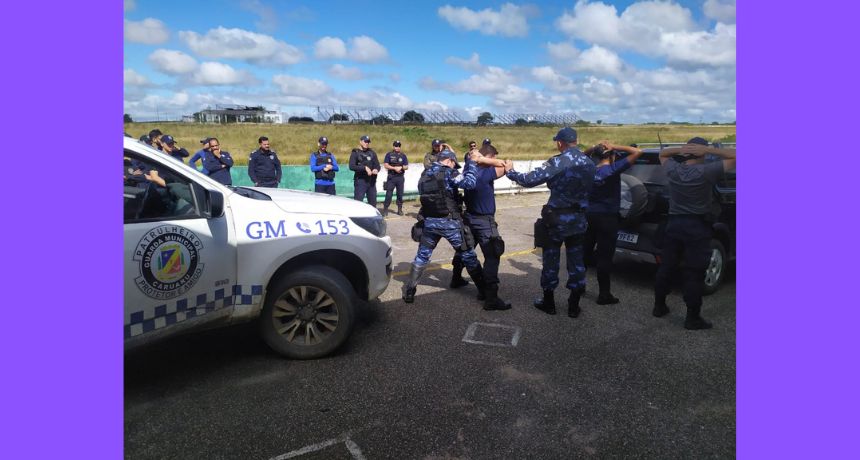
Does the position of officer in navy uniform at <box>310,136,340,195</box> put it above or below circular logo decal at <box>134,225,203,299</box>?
above

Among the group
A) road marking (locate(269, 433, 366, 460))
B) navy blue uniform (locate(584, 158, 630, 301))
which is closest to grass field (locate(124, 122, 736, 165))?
navy blue uniform (locate(584, 158, 630, 301))

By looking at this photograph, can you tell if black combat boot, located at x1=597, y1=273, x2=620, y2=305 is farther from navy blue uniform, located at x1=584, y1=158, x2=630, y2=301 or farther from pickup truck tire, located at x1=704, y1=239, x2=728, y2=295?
pickup truck tire, located at x1=704, y1=239, x2=728, y2=295

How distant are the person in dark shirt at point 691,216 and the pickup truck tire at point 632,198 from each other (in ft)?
2.34

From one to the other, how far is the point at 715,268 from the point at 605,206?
1651 mm

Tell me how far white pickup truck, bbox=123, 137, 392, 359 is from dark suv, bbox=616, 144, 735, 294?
10.00 feet

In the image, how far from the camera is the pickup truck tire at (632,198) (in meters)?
5.84

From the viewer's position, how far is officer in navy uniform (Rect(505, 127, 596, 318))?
4977 mm

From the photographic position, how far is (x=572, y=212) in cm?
510

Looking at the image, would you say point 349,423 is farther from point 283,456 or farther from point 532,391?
point 532,391

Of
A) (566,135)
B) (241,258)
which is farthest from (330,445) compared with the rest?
(566,135)

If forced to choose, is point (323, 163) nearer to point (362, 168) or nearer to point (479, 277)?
point (362, 168)

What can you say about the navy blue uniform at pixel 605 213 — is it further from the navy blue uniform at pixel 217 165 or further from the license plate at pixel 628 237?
the navy blue uniform at pixel 217 165

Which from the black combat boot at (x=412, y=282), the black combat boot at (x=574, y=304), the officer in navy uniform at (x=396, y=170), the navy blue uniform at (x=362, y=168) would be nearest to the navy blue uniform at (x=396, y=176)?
the officer in navy uniform at (x=396, y=170)

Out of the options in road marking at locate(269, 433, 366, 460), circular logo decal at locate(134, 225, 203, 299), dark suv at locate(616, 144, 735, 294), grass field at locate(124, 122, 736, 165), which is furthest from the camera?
grass field at locate(124, 122, 736, 165)
